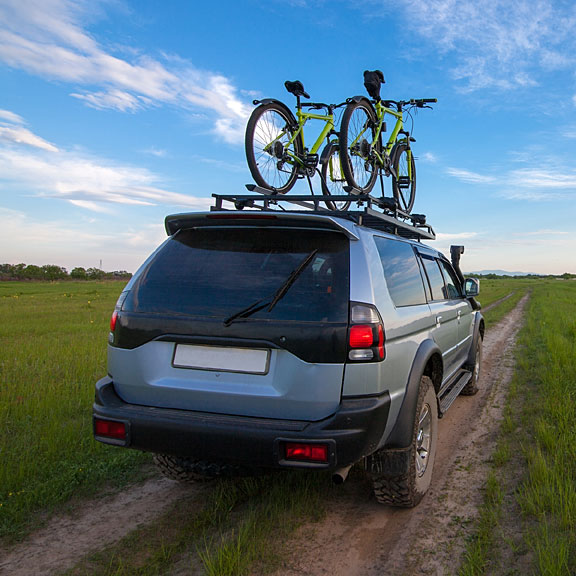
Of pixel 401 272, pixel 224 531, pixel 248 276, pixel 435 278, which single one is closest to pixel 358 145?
pixel 435 278

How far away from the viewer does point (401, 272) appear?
3.38 metres

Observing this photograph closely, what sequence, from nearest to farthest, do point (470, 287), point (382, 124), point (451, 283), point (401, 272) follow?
point (401, 272) < point (451, 283) < point (470, 287) < point (382, 124)

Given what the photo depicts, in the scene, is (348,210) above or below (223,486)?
above

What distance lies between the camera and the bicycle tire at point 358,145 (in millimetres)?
5965

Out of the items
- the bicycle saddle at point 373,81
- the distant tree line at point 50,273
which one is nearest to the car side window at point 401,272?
the bicycle saddle at point 373,81

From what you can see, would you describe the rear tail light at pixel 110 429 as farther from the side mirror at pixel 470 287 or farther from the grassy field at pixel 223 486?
the side mirror at pixel 470 287

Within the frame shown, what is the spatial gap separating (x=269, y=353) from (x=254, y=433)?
407 mm

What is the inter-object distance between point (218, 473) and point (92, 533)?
869mm

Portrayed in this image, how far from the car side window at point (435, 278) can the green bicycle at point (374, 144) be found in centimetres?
113

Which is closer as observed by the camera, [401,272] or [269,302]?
[269,302]

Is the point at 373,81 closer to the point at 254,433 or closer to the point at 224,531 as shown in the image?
the point at 254,433

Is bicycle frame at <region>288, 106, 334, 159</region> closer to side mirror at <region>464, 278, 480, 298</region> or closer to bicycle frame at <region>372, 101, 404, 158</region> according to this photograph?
bicycle frame at <region>372, 101, 404, 158</region>

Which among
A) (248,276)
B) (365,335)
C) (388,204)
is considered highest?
(388,204)

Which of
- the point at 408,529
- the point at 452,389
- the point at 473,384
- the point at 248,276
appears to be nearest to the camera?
the point at 248,276
